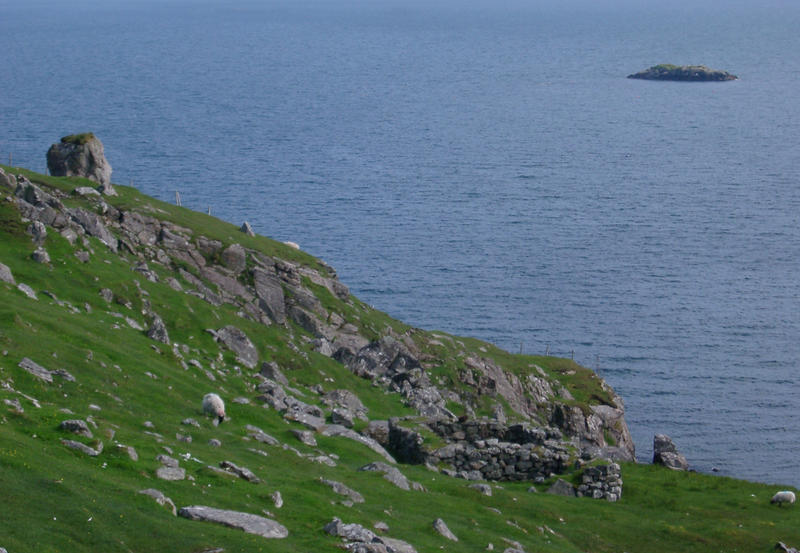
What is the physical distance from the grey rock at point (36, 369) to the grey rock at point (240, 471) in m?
9.69

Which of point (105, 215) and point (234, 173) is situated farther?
point (234, 173)

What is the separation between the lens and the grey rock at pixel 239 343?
213ft

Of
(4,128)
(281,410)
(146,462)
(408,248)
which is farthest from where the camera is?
(4,128)

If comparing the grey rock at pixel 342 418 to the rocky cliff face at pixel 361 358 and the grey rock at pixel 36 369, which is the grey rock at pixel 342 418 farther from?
the grey rock at pixel 36 369

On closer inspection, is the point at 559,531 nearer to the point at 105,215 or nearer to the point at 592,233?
the point at 105,215

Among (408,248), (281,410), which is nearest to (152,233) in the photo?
(281,410)

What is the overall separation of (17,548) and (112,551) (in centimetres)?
276

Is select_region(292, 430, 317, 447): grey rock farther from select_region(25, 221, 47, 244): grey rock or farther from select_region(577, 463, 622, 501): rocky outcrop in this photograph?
select_region(25, 221, 47, 244): grey rock

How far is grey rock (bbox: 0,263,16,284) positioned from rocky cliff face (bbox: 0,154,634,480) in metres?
6.71

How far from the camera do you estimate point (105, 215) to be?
3014 inches

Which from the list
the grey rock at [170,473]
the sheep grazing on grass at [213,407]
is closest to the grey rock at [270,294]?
the sheep grazing on grass at [213,407]

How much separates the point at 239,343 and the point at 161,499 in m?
32.8

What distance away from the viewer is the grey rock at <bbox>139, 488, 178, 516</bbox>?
1309 inches

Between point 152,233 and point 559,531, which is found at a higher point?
→ point 152,233
